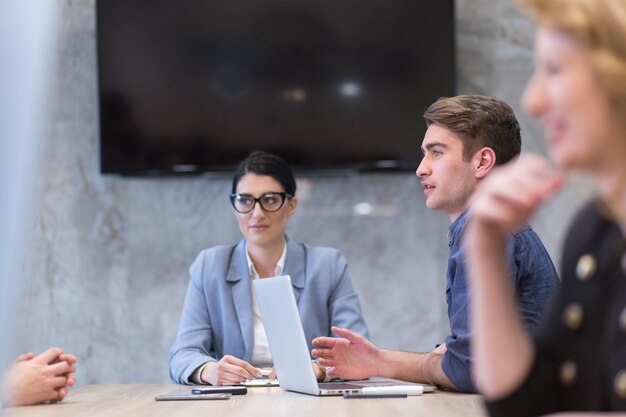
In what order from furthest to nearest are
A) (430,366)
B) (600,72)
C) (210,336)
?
(210,336) → (430,366) → (600,72)

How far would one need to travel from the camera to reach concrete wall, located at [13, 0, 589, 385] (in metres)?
4.47

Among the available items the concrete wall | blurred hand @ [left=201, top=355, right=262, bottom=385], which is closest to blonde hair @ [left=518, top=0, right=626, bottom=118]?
blurred hand @ [left=201, top=355, right=262, bottom=385]

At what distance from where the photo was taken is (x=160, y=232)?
4.55 m

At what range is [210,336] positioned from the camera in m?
3.44

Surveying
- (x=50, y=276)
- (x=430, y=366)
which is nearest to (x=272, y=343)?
(x=430, y=366)

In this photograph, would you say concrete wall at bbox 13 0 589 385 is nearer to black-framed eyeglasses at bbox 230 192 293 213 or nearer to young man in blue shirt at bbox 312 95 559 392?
black-framed eyeglasses at bbox 230 192 293 213

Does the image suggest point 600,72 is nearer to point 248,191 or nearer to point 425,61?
point 248,191

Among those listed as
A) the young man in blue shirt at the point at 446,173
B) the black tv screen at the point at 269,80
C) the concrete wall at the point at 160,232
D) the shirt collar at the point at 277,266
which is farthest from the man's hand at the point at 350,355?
the concrete wall at the point at 160,232

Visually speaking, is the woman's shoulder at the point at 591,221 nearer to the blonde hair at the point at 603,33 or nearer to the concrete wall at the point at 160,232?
the blonde hair at the point at 603,33

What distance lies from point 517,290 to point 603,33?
131 centimetres

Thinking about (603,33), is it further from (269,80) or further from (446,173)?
(269,80)

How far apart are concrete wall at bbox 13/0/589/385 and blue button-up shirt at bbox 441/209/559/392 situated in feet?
6.96

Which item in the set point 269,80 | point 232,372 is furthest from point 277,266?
point 269,80

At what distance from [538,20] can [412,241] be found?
338 centimetres
